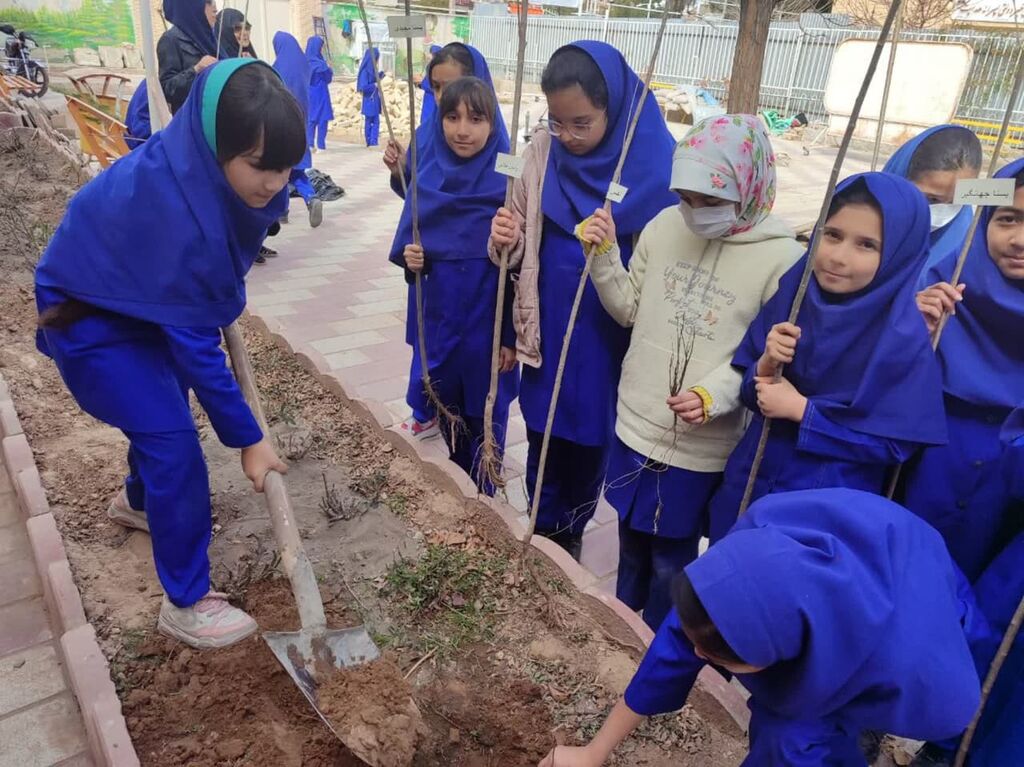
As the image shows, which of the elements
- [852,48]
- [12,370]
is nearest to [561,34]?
[852,48]

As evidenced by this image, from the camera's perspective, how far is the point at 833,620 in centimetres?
96

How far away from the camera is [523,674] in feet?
6.29

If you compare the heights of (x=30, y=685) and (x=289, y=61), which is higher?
(x=289, y=61)

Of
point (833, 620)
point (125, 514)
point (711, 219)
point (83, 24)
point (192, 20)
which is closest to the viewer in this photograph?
point (833, 620)

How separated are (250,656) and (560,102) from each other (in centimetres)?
171

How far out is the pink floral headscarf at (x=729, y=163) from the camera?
5.44 feet

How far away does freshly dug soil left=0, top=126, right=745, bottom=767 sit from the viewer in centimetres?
168

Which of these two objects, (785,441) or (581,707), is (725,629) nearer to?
(785,441)

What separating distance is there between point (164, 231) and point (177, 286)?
0.12 meters

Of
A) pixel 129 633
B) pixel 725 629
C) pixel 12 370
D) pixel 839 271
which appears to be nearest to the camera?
pixel 725 629

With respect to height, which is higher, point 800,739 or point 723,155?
point 723,155

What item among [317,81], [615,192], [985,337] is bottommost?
[317,81]

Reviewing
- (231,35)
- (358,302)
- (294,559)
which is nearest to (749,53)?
(358,302)

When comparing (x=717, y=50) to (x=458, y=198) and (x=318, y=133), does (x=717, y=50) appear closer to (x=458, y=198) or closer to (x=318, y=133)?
(x=318, y=133)
